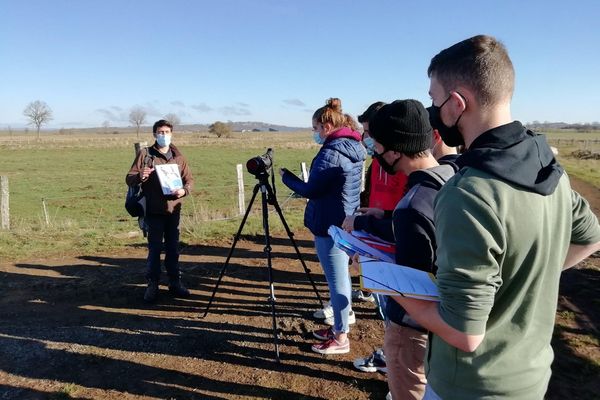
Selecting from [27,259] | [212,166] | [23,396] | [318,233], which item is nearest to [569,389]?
[318,233]

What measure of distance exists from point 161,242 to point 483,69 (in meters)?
4.81

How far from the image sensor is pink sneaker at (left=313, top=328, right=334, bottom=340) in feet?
14.1

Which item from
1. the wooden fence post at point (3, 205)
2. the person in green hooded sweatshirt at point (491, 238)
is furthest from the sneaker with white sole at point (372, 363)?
the wooden fence post at point (3, 205)

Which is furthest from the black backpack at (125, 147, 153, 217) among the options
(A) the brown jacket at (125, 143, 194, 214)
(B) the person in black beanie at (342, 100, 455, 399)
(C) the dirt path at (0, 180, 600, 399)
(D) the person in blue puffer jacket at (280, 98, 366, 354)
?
(B) the person in black beanie at (342, 100, 455, 399)

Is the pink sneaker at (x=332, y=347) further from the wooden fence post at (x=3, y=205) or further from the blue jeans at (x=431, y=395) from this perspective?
the wooden fence post at (x=3, y=205)

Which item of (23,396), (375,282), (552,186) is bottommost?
(23,396)

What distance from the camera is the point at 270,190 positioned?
14.2ft

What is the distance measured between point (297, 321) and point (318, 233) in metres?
1.30

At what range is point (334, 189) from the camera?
3.85 meters

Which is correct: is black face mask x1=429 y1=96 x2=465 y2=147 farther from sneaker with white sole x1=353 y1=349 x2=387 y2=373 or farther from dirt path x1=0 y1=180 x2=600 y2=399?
sneaker with white sole x1=353 y1=349 x2=387 y2=373

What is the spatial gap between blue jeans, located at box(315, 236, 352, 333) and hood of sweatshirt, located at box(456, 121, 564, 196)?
2642 mm

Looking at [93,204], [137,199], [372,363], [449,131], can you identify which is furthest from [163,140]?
[93,204]

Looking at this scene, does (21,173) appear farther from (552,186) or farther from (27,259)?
(552,186)

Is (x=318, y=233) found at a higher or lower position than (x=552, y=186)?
lower
